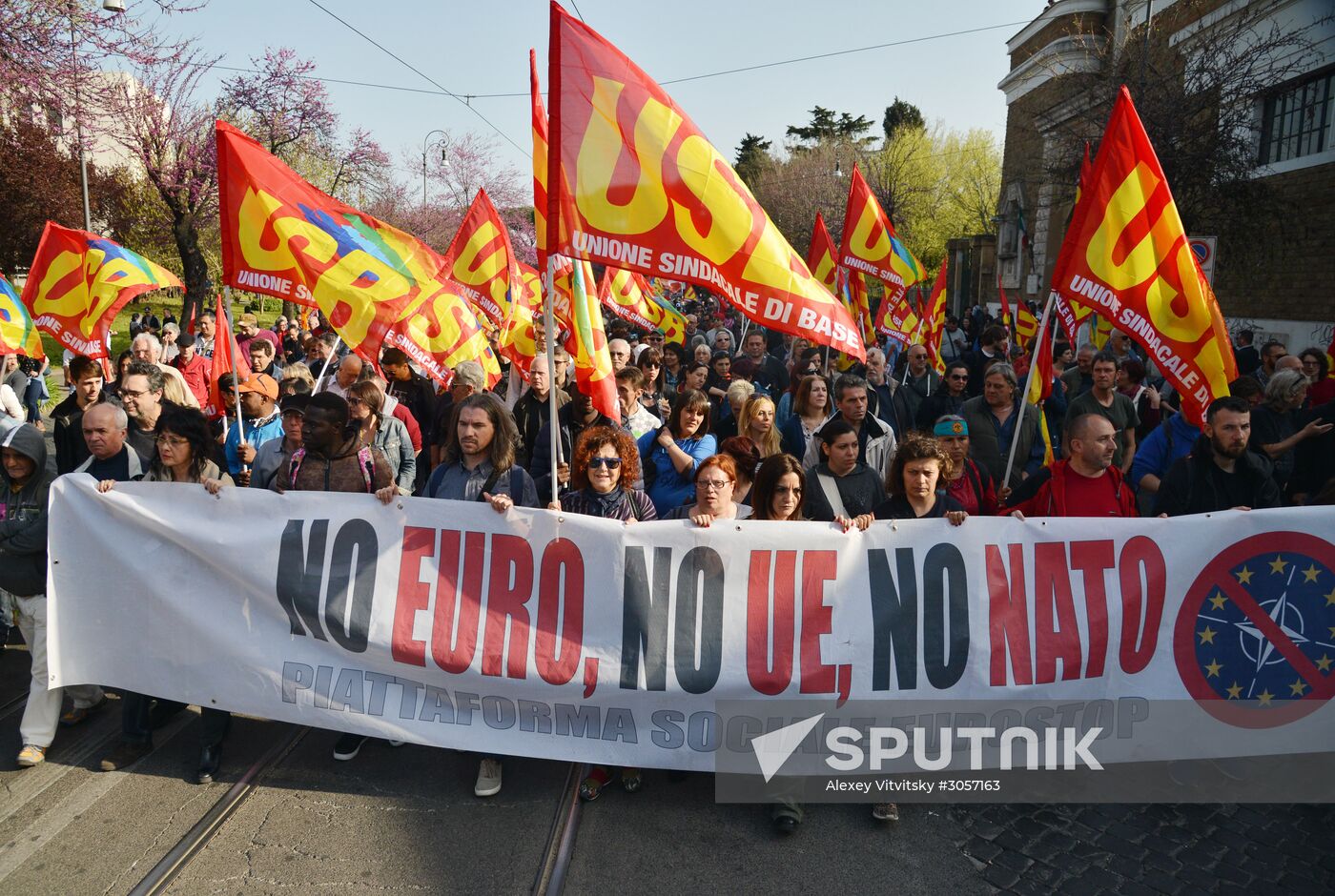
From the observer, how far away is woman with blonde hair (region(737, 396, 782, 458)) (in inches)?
230

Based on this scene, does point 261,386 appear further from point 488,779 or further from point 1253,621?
point 1253,621

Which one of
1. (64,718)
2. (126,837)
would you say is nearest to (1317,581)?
(126,837)

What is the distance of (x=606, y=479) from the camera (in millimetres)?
4559

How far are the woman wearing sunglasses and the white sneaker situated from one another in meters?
0.52

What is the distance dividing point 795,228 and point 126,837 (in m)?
50.7

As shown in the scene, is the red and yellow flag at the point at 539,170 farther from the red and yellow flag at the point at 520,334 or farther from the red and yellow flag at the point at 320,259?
the red and yellow flag at the point at 520,334

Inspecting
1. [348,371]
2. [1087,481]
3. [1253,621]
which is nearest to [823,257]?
[348,371]

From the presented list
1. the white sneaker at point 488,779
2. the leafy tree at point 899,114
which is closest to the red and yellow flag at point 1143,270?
the white sneaker at point 488,779

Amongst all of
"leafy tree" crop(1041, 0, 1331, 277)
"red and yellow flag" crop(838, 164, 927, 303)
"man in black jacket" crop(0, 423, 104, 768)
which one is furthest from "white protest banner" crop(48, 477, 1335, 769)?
"leafy tree" crop(1041, 0, 1331, 277)

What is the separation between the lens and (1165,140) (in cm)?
1484

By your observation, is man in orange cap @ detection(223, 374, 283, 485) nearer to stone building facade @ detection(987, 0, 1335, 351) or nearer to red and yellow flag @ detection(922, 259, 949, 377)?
red and yellow flag @ detection(922, 259, 949, 377)

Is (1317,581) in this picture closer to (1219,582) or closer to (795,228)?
(1219,582)

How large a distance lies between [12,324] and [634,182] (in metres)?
6.40

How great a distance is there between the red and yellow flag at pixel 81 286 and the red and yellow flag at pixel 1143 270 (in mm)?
7361
